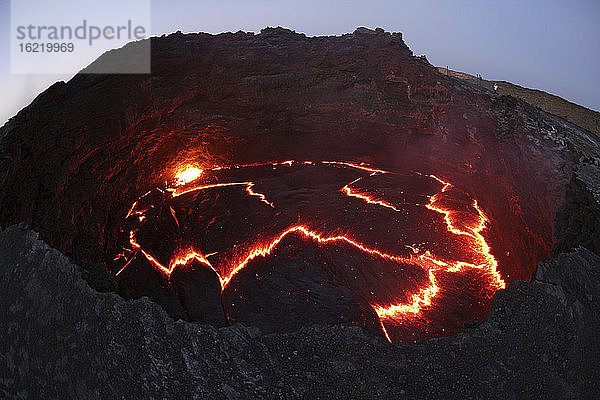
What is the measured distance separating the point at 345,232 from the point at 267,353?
3903 mm

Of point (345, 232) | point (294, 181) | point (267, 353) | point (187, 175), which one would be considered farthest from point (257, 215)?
point (267, 353)

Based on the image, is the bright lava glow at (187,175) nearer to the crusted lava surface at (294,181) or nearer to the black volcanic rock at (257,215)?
the crusted lava surface at (294,181)

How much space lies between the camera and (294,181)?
6.22 metres

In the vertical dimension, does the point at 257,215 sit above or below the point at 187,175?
below

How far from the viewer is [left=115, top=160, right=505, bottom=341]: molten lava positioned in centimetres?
476

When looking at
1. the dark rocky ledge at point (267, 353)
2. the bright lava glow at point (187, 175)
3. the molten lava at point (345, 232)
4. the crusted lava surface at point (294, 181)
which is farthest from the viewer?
the bright lava glow at point (187, 175)

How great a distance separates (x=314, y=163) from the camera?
20.3ft

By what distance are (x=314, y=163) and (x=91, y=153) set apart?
→ 303 cm

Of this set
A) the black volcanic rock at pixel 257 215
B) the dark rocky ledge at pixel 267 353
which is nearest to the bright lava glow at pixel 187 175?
the black volcanic rock at pixel 257 215

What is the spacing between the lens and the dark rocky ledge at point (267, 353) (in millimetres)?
1904

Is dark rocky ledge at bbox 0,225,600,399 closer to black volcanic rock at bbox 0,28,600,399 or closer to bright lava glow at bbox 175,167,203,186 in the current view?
black volcanic rock at bbox 0,28,600,399

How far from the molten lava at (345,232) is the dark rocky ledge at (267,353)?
2129 mm

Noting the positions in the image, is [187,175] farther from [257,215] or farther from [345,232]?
[345,232]

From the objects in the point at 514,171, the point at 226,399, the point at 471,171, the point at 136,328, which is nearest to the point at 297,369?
the point at 226,399
